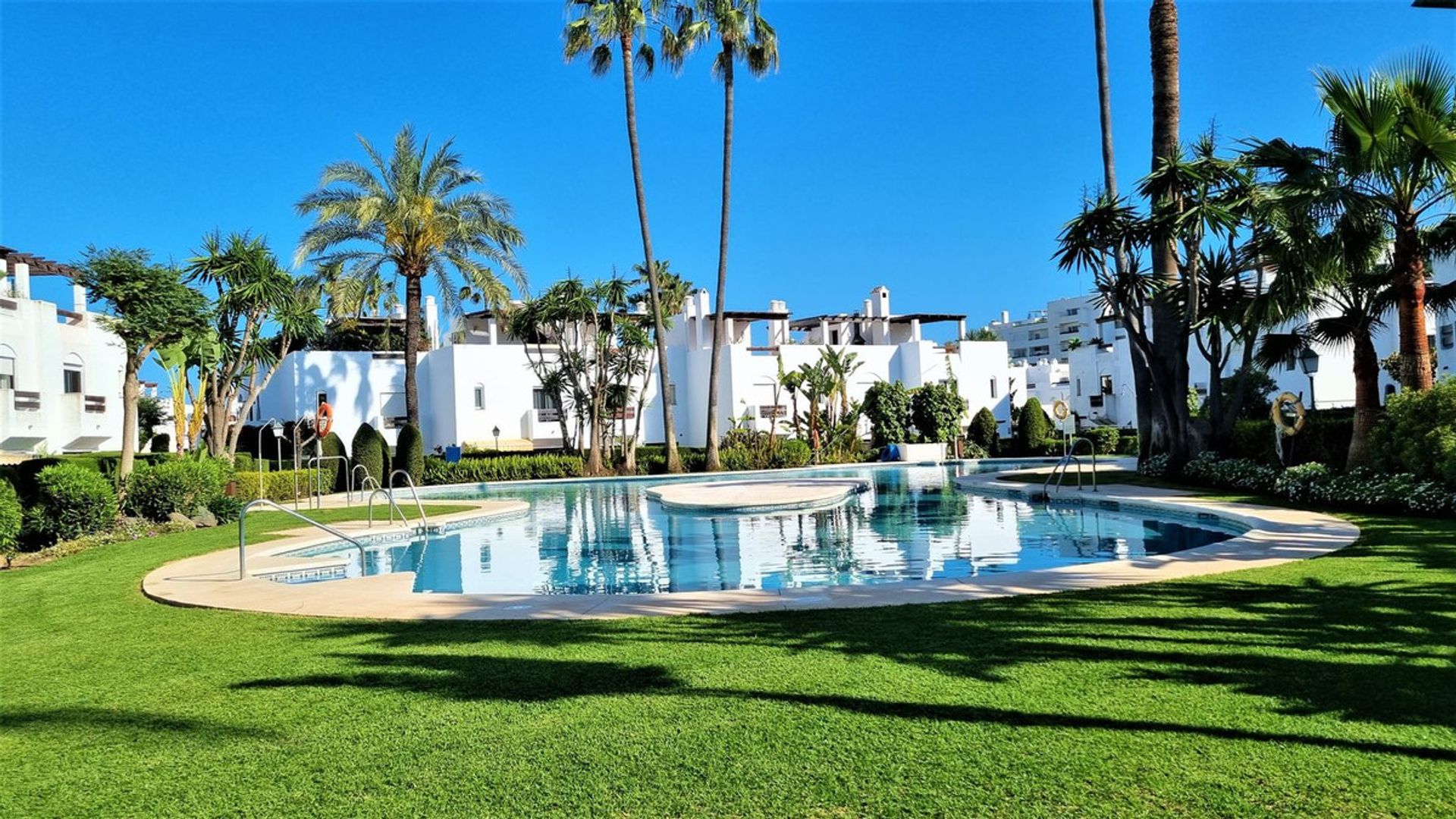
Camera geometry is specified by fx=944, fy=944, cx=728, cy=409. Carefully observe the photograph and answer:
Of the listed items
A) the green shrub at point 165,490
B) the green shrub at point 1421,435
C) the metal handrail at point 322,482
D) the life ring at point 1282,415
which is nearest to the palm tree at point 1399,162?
the green shrub at point 1421,435

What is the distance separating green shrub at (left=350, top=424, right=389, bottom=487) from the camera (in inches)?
1065

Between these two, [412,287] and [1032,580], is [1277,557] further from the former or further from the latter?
[412,287]

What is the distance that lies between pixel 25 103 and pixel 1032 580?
1686 cm

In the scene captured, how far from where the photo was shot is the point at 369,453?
27.2 m

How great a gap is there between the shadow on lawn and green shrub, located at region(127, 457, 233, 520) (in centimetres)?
1138

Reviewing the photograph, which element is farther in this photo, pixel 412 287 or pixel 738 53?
pixel 738 53

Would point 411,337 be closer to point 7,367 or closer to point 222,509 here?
point 222,509

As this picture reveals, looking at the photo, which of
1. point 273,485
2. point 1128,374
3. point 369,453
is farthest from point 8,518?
A: point 1128,374

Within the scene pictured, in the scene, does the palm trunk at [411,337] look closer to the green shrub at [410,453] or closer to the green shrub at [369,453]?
the green shrub at [410,453]

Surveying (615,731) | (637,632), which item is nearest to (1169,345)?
(637,632)

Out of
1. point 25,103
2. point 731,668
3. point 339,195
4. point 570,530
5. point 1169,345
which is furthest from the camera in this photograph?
point 339,195

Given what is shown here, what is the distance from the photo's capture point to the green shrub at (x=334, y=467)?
26.0 m

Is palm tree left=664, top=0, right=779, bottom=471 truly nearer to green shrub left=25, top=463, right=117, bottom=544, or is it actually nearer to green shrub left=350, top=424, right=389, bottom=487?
green shrub left=350, top=424, right=389, bottom=487

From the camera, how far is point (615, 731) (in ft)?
14.4
